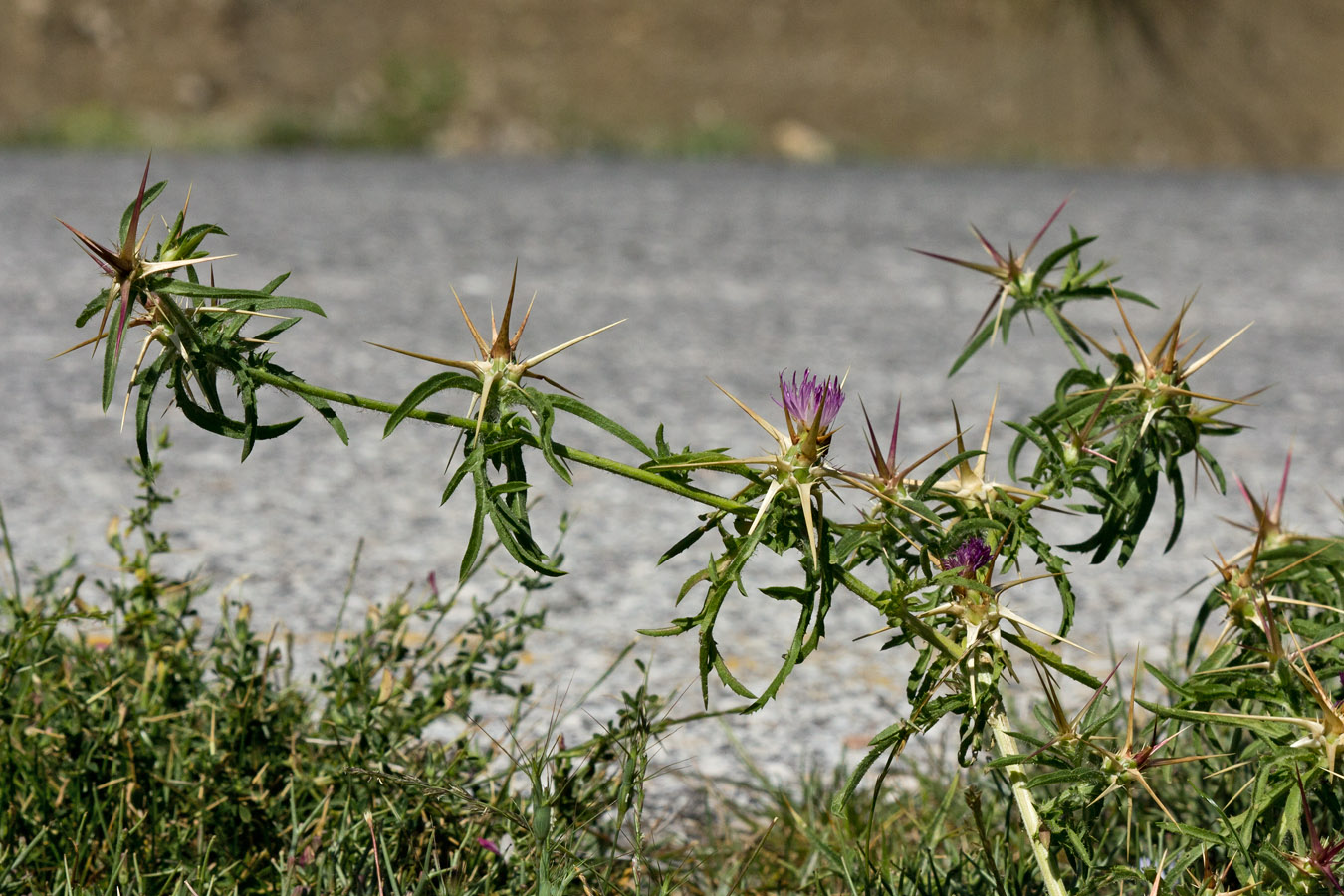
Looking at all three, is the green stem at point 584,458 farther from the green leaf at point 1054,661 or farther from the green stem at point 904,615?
the green leaf at point 1054,661

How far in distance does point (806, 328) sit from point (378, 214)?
3.49 meters

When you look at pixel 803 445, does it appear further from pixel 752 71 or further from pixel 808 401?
pixel 752 71

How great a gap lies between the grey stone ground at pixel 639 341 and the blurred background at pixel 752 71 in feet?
Answer: 18.1

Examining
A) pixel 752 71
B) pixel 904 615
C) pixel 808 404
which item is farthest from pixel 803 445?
pixel 752 71

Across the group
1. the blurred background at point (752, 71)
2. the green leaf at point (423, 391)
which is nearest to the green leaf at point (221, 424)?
the green leaf at point (423, 391)

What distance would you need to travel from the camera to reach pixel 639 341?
210 inches

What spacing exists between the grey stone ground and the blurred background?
18.1 ft

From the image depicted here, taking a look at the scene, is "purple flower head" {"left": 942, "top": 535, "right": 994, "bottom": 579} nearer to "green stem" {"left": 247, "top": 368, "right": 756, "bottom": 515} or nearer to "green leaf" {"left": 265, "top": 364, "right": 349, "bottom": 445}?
"green stem" {"left": 247, "top": 368, "right": 756, "bottom": 515}

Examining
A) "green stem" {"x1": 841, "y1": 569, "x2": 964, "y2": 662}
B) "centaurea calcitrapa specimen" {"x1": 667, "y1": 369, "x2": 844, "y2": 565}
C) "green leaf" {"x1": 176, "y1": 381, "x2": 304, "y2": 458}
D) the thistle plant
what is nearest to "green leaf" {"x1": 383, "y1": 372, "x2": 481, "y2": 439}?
the thistle plant

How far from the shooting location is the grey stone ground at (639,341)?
9.29 ft

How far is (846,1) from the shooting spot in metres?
18.8

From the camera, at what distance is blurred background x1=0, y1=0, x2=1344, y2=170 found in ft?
51.8

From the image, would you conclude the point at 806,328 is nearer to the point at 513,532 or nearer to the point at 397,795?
the point at 397,795

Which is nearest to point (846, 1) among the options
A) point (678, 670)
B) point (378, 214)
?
point (378, 214)
